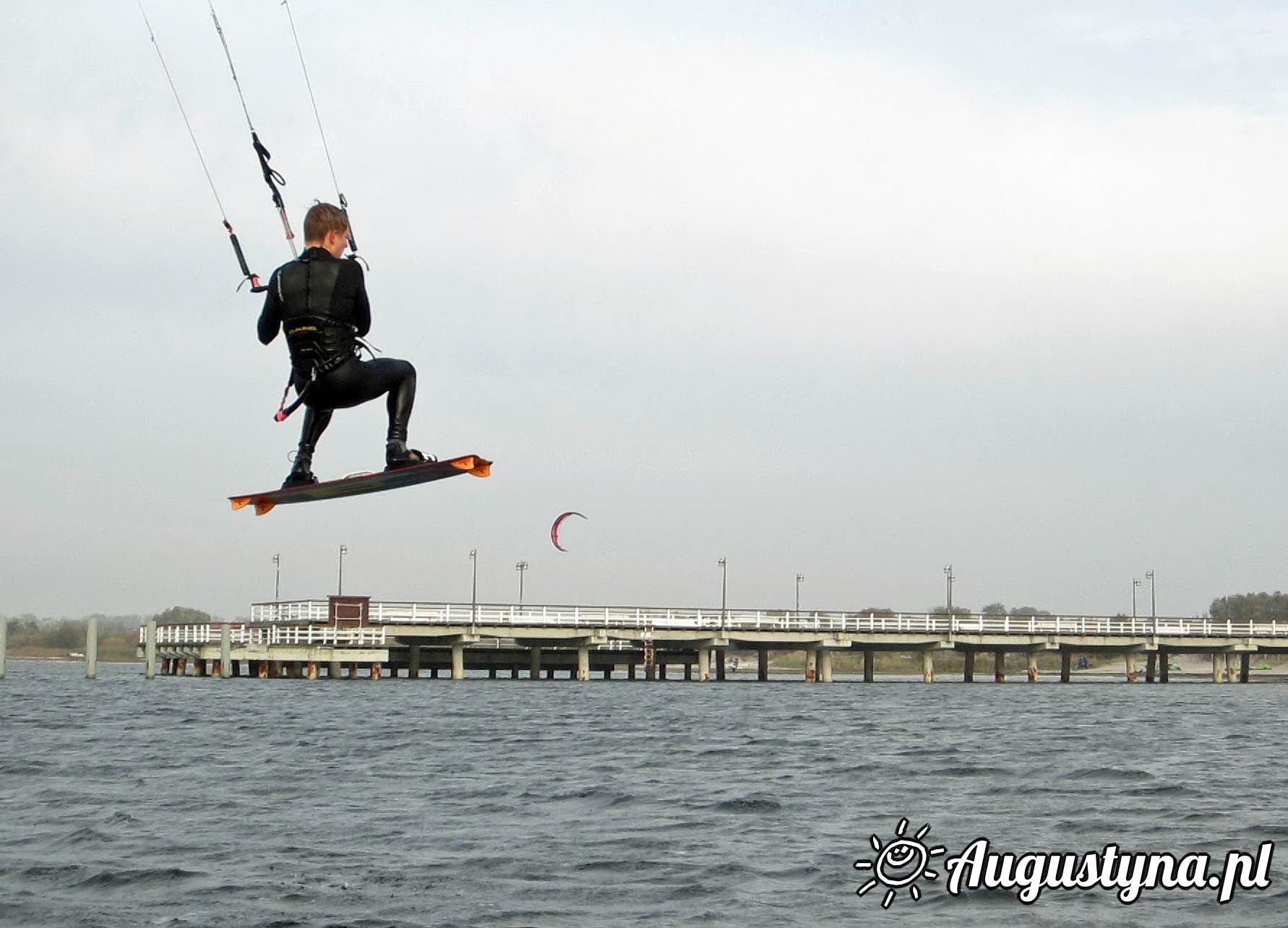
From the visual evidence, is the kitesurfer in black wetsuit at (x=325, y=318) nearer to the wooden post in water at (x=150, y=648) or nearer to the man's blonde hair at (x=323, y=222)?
the man's blonde hair at (x=323, y=222)

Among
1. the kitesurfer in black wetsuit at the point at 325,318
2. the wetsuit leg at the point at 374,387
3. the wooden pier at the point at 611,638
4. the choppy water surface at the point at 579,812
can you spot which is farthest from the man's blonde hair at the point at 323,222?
the wooden pier at the point at 611,638

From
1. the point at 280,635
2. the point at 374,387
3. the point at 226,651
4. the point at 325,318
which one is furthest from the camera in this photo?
the point at 280,635

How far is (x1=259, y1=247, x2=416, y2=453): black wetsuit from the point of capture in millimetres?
11922

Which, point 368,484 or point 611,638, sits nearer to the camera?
point 368,484

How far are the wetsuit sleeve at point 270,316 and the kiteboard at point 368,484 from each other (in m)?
1.61

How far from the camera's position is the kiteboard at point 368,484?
505 inches

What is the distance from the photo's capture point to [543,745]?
37.8 meters

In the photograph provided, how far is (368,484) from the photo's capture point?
13.4 m

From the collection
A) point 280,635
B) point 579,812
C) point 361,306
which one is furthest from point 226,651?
point 361,306

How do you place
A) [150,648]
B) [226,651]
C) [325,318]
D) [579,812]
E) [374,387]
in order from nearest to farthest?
[325,318] → [374,387] → [579,812] → [226,651] → [150,648]

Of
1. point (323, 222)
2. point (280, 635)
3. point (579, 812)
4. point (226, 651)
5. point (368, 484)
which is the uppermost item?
point (323, 222)

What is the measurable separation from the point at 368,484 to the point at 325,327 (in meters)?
1.91

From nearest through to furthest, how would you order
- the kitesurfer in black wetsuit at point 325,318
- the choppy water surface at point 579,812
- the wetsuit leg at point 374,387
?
the kitesurfer in black wetsuit at point 325,318, the wetsuit leg at point 374,387, the choppy water surface at point 579,812

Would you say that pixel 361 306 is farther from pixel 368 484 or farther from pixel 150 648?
pixel 150 648
